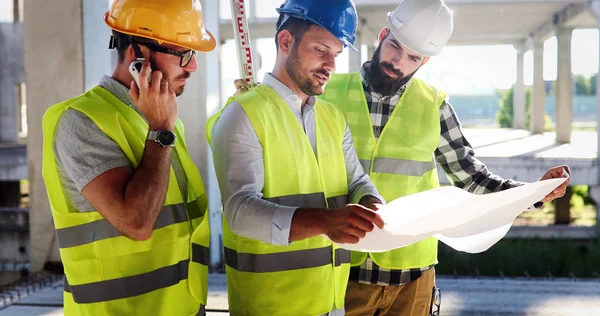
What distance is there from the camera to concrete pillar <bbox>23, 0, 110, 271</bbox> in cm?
Answer: 586

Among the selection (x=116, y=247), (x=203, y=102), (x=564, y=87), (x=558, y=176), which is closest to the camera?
(x=116, y=247)

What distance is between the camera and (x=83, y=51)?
19.3 ft

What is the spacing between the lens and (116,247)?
176 cm

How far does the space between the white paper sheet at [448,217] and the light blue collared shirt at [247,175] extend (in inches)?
7.9

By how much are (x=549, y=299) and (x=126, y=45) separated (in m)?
4.53

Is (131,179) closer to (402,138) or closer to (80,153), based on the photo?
(80,153)

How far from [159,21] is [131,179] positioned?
0.48 meters

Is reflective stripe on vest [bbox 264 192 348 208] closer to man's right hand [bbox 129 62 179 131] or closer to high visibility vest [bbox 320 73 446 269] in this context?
man's right hand [bbox 129 62 179 131]

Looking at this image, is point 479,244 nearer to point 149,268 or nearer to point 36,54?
point 149,268

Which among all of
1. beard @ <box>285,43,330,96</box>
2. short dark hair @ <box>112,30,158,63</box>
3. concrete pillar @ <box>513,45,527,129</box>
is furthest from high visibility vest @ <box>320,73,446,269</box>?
concrete pillar @ <box>513,45,527,129</box>

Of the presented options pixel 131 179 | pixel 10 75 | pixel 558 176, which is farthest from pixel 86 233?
pixel 10 75

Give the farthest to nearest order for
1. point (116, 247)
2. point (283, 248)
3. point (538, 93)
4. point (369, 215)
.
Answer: point (538, 93) → point (283, 248) → point (116, 247) → point (369, 215)

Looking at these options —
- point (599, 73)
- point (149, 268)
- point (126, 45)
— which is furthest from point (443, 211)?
point (599, 73)

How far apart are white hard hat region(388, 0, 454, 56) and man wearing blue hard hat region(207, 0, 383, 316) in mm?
622
